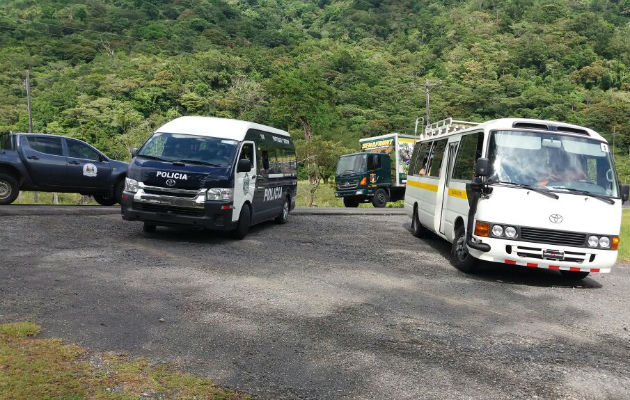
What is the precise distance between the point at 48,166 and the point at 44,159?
0.69 ft

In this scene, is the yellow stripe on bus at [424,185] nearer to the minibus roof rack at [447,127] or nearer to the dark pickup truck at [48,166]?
the minibus roof rack at [447,127]

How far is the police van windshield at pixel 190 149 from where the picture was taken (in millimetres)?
10438

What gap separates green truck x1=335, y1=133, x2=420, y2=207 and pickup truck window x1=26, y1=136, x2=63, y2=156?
536 inches

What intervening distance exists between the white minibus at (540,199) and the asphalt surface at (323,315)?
62 cm

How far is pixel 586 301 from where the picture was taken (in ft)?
25.7

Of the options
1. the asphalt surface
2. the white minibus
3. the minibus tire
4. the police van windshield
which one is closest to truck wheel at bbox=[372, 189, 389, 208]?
the asphalt surface

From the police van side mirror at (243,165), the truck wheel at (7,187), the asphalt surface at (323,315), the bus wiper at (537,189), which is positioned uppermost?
the police van side mirror at (243,165)

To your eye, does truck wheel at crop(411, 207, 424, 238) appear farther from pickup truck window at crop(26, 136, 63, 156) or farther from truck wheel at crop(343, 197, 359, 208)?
truck wheel at crop(343, 197, 359, 208)

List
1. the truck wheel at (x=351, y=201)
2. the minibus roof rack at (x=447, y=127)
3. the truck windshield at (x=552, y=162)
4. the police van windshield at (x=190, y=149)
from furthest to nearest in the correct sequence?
the truck wheel at (x=351, y=201) → the minibus roof rack at (x=447, y=127) → the police van windshield at (x=190, y=149) → the truck windshield at (x=552, y=162)

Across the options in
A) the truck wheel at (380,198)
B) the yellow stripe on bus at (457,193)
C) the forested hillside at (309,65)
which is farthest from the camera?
the forested hillside at (309,65)

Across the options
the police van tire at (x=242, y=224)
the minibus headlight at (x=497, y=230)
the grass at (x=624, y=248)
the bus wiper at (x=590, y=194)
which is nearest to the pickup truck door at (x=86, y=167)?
the police van tire at (x=242, y=224)

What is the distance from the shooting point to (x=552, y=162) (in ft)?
27.6

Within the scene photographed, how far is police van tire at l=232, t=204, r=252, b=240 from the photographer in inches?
429

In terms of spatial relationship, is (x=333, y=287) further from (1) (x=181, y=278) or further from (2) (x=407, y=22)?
(2) (x=407, y=22)
